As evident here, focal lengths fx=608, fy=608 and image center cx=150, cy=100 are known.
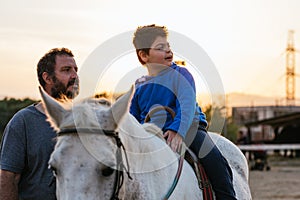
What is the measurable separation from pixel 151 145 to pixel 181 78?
893 millimetres

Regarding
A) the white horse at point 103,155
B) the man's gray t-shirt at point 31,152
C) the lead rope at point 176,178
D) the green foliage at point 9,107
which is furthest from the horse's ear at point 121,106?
the green foliage at point 9,107

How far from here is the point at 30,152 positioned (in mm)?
4895

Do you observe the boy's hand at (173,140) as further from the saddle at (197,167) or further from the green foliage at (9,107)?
the green foliage at (9,107)

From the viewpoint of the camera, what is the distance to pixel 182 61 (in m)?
5.47

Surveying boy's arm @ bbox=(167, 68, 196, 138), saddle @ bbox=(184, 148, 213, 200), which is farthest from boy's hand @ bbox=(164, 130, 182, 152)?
saddle @ bbox=(184, 148, 213, 200)

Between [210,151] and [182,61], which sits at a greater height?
[182,61]

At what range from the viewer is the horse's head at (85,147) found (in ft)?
12.0

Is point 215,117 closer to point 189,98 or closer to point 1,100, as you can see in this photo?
point 189,98

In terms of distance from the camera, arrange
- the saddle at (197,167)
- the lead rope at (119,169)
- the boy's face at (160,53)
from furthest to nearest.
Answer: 1. the boy's face at (160,53)
2. the saddle at (197,167)
3. the lead rope at (119,169)

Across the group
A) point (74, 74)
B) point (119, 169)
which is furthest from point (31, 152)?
point (119, 169)

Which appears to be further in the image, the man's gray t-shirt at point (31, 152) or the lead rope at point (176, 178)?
the man's gray t-shirt at point (31, 152)

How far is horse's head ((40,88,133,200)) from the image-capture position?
12.0 feet

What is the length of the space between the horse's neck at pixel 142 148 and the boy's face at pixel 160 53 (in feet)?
2.60

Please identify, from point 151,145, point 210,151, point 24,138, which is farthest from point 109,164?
point 210,151
